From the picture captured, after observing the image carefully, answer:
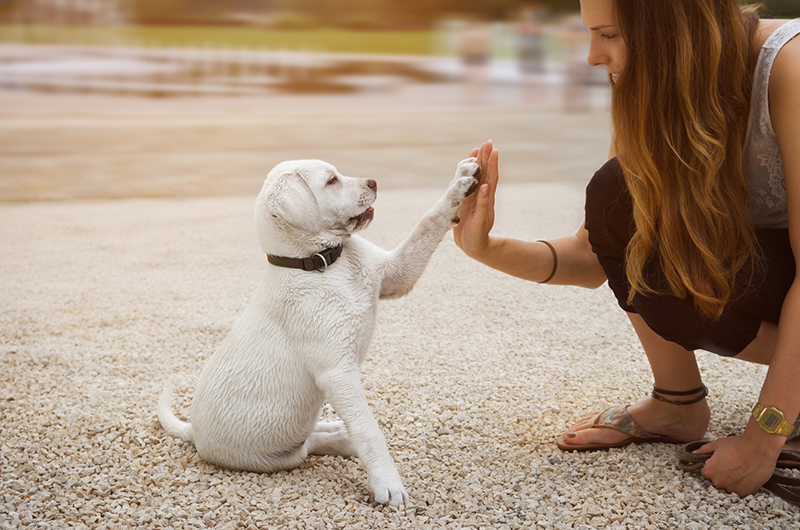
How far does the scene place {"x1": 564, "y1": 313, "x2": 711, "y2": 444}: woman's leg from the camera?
1806 mm

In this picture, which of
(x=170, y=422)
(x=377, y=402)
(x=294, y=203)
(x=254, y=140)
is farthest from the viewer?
(x=254, y=140)

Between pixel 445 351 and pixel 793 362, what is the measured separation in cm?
127

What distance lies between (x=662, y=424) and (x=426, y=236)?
805mm

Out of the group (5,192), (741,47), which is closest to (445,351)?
(741,47)

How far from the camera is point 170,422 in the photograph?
1.93m

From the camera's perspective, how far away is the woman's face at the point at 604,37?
1519 mm

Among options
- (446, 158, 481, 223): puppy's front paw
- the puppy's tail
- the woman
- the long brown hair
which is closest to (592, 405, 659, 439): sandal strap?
the woman

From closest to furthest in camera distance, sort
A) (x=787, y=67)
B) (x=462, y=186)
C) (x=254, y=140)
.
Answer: (x=787, y=67)
(x=462, y=186)
(x=254, y=140)

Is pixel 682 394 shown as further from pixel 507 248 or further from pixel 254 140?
pixel 254 140

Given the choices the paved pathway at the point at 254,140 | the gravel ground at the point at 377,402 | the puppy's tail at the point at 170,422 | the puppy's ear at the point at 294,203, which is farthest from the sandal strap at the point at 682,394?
the paved pathway at the point at 254,140

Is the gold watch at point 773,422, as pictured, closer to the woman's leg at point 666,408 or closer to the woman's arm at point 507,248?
the woman's leg at point 666,408

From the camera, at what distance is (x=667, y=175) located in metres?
1.54

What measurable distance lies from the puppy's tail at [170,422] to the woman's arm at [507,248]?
0.90m

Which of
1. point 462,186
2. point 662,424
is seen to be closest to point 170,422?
point 462,186
